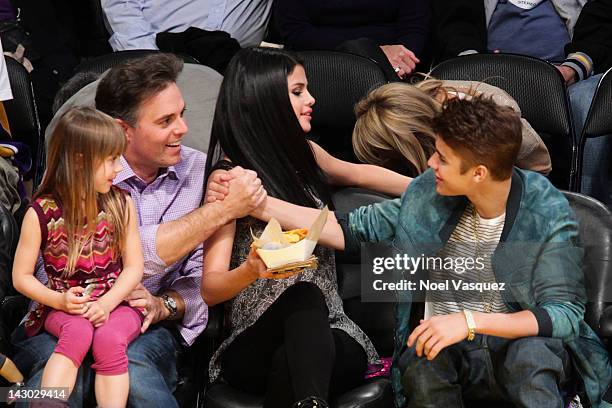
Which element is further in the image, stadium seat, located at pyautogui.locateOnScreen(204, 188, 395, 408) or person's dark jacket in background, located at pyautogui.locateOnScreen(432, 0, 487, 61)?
person's dark jacket in background, located at pyautogui.locateOnScreen(432, 0, 487, 61)

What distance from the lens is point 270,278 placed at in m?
3.15

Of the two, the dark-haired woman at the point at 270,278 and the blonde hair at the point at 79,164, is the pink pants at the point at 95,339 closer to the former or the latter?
the blonde hair at the point at 79,164

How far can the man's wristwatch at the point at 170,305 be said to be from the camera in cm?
333

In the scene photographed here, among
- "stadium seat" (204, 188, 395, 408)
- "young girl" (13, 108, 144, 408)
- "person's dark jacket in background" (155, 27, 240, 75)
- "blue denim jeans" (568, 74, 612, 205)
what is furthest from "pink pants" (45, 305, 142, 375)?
"blue denim jeans" (568, 74, 612, 205)

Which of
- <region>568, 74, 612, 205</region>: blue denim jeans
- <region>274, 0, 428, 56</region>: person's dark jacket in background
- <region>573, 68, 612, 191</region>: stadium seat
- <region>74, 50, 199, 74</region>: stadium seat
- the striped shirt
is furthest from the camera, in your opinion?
<region>274, 0, 428, 56</region>: person's dark jacket in background

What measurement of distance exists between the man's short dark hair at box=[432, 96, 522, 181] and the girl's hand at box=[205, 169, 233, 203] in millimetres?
715

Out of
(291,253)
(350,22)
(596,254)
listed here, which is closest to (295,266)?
(291,253)

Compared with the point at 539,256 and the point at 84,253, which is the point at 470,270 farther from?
the point at 84,253

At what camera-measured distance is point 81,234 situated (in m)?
3.06

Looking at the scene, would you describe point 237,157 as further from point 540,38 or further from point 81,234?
point 540,38

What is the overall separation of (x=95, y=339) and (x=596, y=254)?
150cm

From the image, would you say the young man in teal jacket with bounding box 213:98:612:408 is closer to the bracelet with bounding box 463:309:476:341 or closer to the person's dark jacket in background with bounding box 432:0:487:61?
the bracelet with bounding box 463:309:476:341

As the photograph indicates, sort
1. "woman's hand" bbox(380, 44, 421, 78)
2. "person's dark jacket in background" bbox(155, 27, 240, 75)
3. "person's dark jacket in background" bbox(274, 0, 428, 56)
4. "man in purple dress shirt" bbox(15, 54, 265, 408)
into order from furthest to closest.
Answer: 1. "person's dark jacket in background" bbox(274, 0, 428, 56)
2. "woman's hand" bbox(380, 44, 421, 78)
3. "person's dark jacket in background" bbox(155, 27, 240, 75)
4. "man in purple dress shirt" bbox(15, 54, 265, 408)

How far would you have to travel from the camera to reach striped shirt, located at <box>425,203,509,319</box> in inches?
121
